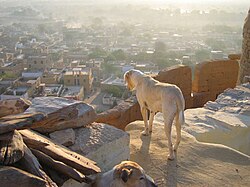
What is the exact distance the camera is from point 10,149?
13.1 feet

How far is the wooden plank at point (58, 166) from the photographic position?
4.50m

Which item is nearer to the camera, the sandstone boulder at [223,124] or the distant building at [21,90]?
the sandstone boulder at [223,124]

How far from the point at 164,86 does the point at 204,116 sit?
2798mm

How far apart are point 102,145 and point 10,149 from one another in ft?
6.21

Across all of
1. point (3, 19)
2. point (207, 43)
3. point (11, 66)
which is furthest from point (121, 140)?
point (3, 19)

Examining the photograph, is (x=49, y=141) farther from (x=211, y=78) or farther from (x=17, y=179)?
(x=211, y=78)

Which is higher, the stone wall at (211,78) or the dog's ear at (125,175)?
the dog's ear at (125,175)

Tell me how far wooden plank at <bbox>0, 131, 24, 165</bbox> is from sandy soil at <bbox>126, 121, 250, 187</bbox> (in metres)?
2.79

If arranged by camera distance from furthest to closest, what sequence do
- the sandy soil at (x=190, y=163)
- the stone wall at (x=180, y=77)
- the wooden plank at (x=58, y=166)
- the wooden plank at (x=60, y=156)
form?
the stone wall at (x=180, y=77) → the sandy soil at (x=190, y=163) → the wooden plank at (x=60, y=156) → the wooden plank at (x=58, y=166)

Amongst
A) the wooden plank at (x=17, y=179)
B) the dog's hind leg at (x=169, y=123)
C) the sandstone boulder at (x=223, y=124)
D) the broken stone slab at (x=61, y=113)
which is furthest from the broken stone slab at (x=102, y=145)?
the sandstone boulder at (x=223, y=124)

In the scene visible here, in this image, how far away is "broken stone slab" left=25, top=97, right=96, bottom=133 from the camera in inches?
218

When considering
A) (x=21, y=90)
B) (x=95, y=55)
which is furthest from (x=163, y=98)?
(x=95, y=55)

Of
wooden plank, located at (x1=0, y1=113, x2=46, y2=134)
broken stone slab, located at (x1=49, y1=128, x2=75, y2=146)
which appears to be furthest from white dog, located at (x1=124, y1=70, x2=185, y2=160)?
wooden plank, located at (x1=0, y1=113, x2=46, y2=134)

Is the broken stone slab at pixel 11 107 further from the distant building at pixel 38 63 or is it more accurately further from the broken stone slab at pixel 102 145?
the distant building at pixel 38 63
